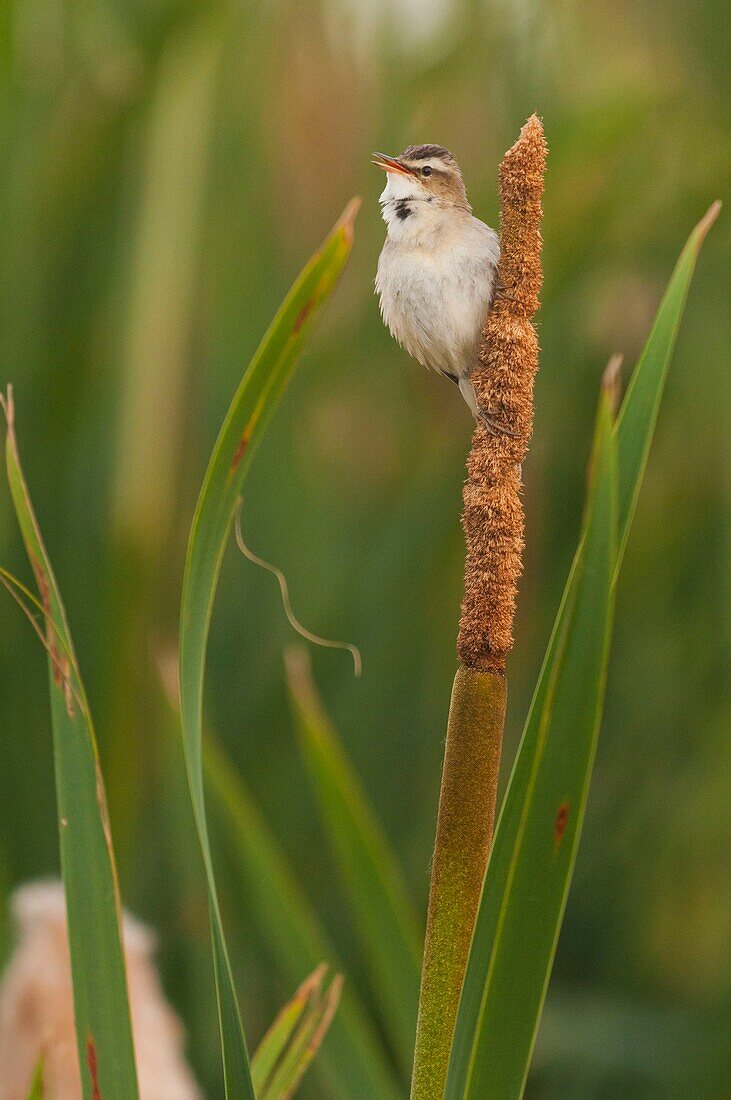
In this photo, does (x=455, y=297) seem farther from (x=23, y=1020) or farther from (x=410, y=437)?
(x=410, y=437)

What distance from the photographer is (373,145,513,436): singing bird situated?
37cm

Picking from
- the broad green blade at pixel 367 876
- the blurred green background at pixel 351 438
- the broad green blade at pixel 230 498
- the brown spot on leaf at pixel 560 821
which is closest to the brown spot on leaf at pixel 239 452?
the broad green blade at pixel 230 498

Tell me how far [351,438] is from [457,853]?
1109 mm

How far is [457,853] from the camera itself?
0.31 metres

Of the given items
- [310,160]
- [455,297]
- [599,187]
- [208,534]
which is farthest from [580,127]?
[208,534]

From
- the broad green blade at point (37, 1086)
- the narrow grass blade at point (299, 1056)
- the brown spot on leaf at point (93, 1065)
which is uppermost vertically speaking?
the brown spot on leaf at point (93, 1065)

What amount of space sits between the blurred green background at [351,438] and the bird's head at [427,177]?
62cm

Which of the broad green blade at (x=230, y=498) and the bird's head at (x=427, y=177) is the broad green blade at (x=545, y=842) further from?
the bird's head at (x=427, y=177)

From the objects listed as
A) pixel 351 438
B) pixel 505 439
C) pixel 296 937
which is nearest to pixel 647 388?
pixel 505 439

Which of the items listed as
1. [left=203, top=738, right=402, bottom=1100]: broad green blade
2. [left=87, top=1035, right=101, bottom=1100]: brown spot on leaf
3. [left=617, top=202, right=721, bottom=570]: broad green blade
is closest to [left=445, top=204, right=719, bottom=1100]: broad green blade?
[left=617, top=202, right=721, bottom=570]: broad green blade

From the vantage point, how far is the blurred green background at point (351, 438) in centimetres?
112

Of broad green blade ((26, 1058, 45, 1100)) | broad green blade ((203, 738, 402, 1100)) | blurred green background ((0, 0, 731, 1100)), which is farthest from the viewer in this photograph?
blurred green background ((0, 0, 731, 1100))

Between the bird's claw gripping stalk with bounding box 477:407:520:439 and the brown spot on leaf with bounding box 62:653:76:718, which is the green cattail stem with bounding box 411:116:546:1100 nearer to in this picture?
the bird's claw gripping stalk with bounding box 477:407:520:439

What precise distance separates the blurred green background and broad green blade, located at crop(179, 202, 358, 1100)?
2.52 feet
